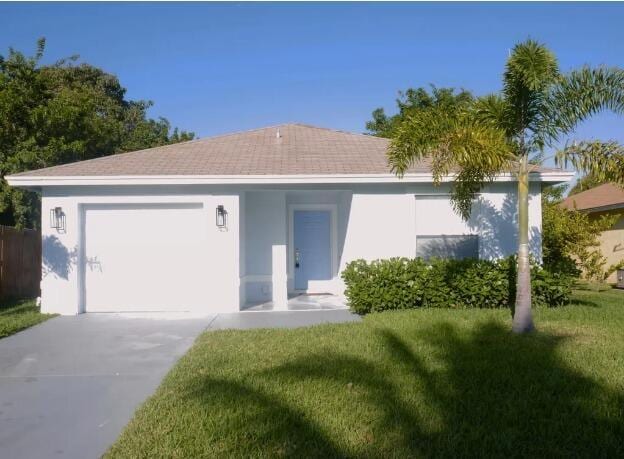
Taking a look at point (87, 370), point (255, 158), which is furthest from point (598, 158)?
point (87, 370)

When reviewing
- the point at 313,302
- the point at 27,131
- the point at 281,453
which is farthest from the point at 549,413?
the point at 27,131

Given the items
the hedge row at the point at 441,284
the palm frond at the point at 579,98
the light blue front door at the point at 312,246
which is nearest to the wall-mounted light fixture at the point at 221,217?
the hedge row at the point at 441,284

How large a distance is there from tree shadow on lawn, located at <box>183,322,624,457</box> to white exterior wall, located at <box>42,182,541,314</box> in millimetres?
4549

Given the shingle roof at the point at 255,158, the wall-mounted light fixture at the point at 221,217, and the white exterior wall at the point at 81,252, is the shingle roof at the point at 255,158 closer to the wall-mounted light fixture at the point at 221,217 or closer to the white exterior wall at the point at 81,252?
the white exterior wall at the point at 81,252

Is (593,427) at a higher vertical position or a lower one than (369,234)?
lower

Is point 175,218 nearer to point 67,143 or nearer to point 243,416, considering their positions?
point 243,416

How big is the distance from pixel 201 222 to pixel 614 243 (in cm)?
1498

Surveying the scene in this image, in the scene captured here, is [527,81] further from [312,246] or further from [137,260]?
[137,260]

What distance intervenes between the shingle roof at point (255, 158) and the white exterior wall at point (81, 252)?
1.63 ft

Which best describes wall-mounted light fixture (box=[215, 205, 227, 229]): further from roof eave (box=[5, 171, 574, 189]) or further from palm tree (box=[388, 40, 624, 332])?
palm tree (box=[388, 40, 624, 332])

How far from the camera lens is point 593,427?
4359 millimetres

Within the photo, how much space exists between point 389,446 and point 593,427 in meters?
1.85

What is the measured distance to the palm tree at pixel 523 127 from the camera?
7.87m

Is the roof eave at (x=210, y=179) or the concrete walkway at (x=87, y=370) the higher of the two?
the roof eave at (x=210, y=179)
